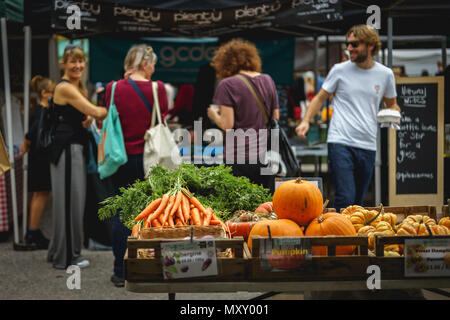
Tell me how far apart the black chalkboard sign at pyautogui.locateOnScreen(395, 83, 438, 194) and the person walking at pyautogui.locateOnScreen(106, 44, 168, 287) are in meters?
2.89

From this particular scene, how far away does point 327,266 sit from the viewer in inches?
85.1

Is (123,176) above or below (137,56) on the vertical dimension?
below

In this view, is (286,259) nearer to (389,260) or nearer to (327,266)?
(327,266)

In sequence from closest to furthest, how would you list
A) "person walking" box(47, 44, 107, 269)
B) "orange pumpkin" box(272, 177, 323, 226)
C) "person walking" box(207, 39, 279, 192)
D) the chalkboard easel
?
"orange pumpkin" box(272, 177, 323, 226)
"person walking" box(207, 39, 279, 192)
"person walking" box(47, 44, 107, 269)
the chalkboard easel

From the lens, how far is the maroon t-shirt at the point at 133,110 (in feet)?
15.2

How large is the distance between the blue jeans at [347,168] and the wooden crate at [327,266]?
8.03ft

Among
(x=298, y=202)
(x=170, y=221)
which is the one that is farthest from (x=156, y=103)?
(x=298, y=202)

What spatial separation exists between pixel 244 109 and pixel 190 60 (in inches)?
153

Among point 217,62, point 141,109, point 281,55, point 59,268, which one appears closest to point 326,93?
point 217,62

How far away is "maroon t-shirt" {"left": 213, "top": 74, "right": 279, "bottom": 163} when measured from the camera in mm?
4574

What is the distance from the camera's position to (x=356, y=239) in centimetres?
217

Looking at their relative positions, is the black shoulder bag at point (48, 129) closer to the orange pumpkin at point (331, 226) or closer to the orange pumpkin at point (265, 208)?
the orange pumpkin at point (265, 208)

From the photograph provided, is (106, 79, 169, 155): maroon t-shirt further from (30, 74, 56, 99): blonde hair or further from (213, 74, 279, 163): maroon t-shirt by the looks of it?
(30, 74, 56, 99): blonde hair

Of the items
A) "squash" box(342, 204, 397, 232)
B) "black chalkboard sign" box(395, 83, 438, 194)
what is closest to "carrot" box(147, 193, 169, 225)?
"squash" box(342, 204, 397, 232)
